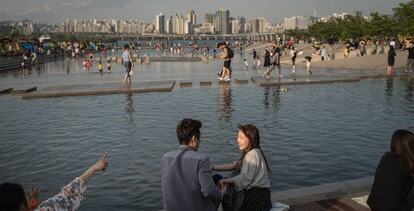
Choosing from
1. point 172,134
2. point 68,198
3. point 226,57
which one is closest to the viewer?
point 68,198

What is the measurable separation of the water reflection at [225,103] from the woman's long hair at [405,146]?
8.93 m

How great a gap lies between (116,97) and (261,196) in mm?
15100

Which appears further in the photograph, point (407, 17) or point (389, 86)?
point (407, 17)

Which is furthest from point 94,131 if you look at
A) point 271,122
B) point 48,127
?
point 271,122

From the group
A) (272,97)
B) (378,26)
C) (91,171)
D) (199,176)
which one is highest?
(378,26)

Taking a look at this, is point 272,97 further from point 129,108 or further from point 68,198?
point 68,198

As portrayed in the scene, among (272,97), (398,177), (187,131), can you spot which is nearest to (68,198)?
(187,131)

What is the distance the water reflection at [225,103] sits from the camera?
Answer: 1476 cm

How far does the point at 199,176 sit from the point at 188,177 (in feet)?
0.42

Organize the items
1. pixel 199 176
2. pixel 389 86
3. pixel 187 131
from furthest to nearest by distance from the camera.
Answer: pixel 389 86 → pixel 187 131 → pixel 199 176

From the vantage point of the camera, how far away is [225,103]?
57.6 ft

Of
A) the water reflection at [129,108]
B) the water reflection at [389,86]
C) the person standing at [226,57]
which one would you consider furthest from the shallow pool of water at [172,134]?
the person standing at [226,57]

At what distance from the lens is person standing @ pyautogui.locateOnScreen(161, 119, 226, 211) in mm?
4840

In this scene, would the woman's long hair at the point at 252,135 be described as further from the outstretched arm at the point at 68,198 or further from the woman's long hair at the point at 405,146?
the outstretched arm at the point at 68,198
